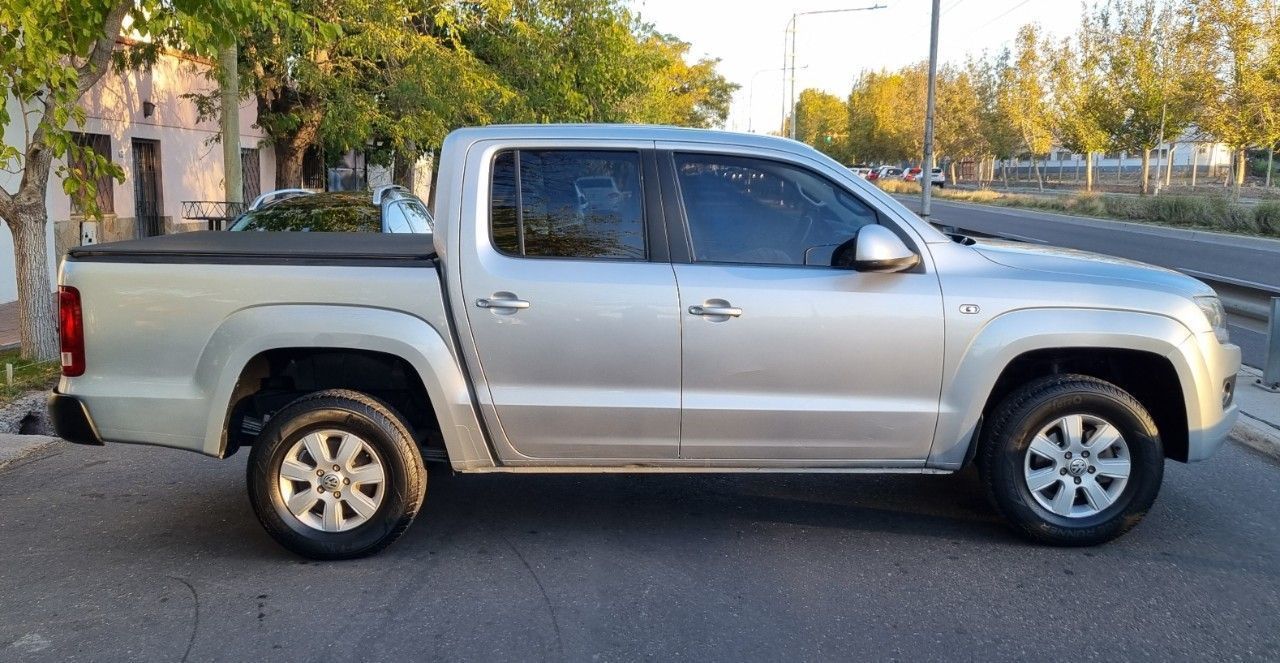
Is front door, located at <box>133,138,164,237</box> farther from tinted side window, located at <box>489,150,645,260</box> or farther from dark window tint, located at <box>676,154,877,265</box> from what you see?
dark window tint, located at <box>676,154,877,265</box>

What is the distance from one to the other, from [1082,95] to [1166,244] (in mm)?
19688

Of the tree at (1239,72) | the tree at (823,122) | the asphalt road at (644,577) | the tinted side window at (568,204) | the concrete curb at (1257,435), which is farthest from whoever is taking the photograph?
the tree at (823,122)

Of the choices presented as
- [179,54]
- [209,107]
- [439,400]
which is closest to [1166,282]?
[439,400]

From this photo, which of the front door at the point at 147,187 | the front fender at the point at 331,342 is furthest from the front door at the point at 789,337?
the front door at the point at 147,187

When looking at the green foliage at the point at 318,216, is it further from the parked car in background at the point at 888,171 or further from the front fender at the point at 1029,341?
the parked car in background at the point at 888,171

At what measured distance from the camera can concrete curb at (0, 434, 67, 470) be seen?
21.5ft

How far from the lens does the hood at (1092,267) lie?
16.2ft

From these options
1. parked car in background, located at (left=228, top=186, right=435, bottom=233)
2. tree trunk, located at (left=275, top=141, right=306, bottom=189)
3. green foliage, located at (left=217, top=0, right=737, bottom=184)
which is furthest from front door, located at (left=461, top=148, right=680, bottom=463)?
tree trunk, located at (left=275, top=141, right=306, bottom=189)

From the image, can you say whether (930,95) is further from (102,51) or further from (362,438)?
(362,438)

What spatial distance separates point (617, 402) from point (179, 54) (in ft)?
47.7

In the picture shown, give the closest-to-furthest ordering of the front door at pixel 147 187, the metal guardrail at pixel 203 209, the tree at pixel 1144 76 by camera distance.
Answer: the front door at pixel 147 187
the metal guardrail at pixel 203 209
the tree at pixel 1144 76

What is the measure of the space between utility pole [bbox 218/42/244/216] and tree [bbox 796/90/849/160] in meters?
72.5

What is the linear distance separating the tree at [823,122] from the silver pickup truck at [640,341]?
78.4 meters

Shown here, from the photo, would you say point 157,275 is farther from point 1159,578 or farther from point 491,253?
point 1159,578
